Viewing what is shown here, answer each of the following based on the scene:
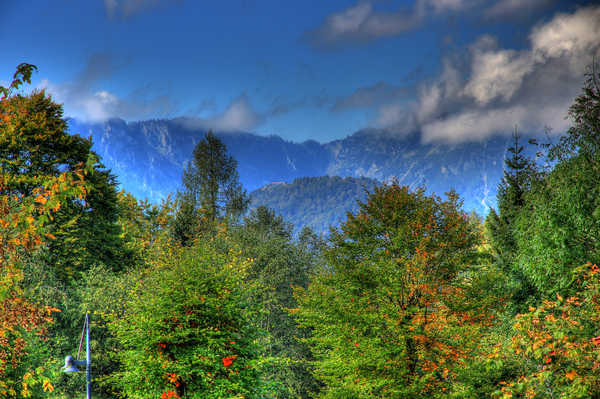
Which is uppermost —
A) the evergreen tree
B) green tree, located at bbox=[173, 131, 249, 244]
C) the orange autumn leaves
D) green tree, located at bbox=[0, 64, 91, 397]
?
green tree, located at bbox=[173, 131, 249, 244]

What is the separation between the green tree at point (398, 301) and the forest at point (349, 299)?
0.24ft

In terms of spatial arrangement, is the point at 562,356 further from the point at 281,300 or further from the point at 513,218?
the point at 281,300

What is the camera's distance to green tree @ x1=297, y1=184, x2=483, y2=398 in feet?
46.1

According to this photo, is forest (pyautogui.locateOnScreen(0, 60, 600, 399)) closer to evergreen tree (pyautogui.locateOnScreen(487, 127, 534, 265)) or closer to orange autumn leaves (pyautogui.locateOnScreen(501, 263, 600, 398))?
orange autumn leaves (pyautogui.locateOnScreen(501, 263, 600, 398))

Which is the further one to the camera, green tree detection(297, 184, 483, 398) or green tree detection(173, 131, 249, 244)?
green tree detection(173, 131, 249, 244)

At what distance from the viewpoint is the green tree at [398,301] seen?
46.1 feet

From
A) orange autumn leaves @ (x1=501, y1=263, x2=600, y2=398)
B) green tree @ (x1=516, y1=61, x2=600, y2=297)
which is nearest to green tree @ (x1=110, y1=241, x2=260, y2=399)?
orange autumn leaves @ (x1=501, y1=263, x2=600, y2=398)

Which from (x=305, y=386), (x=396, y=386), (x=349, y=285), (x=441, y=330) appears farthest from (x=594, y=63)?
(x=305, y=386)

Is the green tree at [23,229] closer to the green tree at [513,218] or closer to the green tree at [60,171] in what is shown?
the green tree at [60,171]

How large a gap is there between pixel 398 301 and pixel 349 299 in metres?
2.16

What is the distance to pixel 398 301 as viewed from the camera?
15984mm

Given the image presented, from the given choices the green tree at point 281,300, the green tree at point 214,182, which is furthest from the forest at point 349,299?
the green tree at point 214,182

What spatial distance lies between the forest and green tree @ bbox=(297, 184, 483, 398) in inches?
2.9

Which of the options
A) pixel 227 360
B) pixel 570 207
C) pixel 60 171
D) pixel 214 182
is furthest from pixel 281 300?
pixel 214 182
